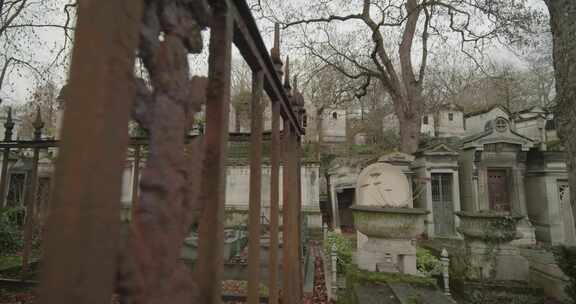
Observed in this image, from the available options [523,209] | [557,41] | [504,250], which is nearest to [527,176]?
[523,209]

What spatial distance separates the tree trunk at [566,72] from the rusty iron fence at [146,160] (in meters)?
5.64

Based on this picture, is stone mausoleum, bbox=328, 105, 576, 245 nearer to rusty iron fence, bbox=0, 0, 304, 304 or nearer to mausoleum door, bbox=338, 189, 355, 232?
mausoleum door, bbox=338, 189, 355, 232

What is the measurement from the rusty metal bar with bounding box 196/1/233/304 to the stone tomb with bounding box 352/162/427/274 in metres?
5.13

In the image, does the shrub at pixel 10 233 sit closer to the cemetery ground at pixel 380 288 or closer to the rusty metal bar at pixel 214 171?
the cemetery ground at pixel 380 288

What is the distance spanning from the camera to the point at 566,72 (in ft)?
14.8

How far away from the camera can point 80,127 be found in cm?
38

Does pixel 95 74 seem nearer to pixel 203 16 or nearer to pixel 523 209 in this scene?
pixel 203 16

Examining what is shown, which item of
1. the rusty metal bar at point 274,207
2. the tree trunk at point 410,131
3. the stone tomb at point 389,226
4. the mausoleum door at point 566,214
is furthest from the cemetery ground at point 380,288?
the mausoleum door at point 566,214

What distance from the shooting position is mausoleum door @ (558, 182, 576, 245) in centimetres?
1092

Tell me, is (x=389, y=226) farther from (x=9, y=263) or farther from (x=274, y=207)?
(x=9, y=263)

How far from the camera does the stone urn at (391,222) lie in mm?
5406

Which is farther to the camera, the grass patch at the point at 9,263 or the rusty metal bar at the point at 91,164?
the grass patch at the point at 9,263

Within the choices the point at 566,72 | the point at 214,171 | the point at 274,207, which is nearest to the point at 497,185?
the point at 566,72

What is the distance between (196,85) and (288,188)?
1466 millimetres
